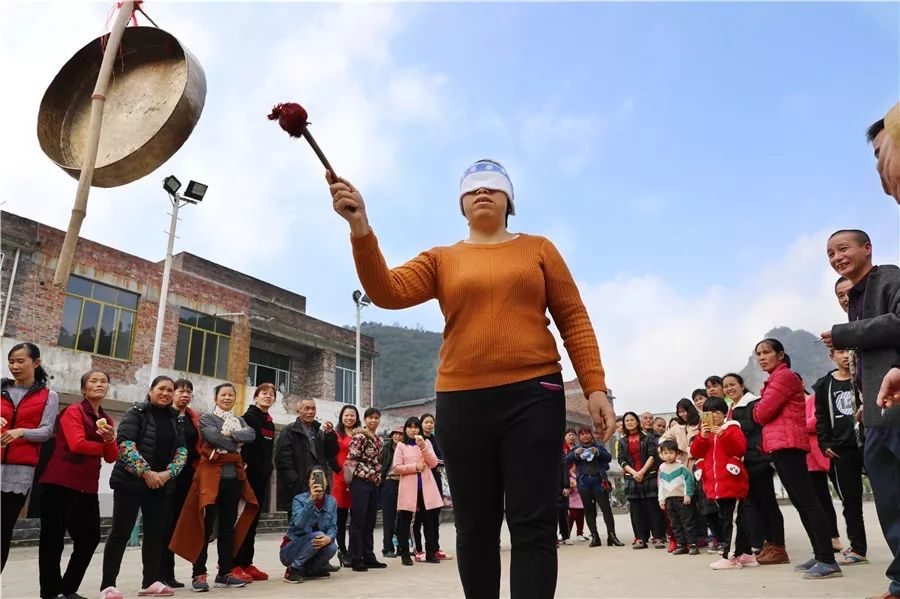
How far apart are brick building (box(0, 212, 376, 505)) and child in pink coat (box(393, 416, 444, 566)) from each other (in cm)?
1100

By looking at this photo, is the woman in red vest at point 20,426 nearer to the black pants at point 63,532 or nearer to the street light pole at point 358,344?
the black pants at point 63,532

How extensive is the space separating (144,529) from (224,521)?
747 millimetres

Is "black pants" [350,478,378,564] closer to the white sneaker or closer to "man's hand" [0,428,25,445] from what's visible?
the white sneaker

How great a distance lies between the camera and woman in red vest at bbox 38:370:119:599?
4.35 m

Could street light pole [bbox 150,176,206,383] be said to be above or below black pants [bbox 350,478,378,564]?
above

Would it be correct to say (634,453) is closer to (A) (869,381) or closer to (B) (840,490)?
(B) (840,490)

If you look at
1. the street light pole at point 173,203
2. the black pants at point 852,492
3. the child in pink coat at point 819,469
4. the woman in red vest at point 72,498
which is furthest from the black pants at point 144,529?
the street light pole at point 173,203

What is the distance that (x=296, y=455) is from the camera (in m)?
6.69

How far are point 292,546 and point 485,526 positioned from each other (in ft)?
13.7

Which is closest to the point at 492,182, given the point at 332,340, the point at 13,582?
the point at 13,582

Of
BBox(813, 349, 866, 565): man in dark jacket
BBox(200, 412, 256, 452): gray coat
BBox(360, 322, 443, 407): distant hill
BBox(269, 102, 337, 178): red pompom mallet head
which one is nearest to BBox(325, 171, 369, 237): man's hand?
BBox(269, 102, 337, 178): red pompom mallet head

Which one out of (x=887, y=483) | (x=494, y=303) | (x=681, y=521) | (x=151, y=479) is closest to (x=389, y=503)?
(x=681, y=521)

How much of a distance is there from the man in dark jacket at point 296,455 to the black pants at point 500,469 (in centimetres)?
455

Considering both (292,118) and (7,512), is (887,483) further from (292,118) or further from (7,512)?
(7,512)
